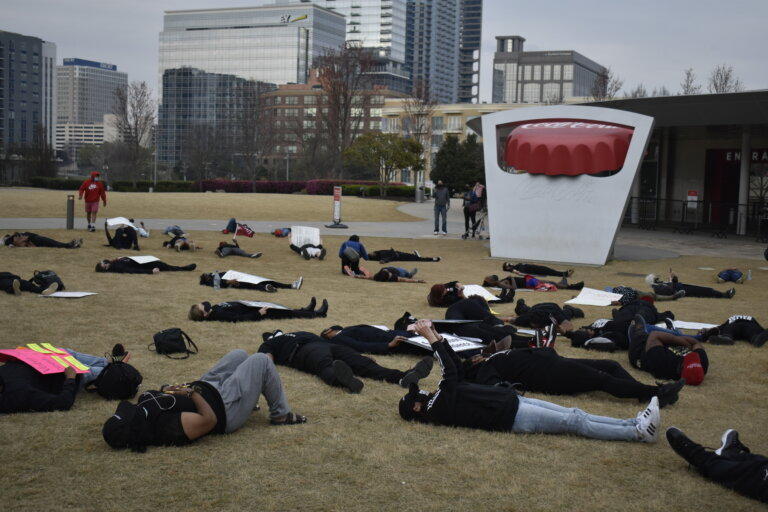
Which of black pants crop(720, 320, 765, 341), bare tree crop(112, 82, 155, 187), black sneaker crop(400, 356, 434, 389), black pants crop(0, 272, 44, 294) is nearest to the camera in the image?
black sneaker crop(400, 356, 434, 389)

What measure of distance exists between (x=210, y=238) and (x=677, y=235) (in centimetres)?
1991

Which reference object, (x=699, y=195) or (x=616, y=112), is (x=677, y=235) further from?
(x=616, y=112)

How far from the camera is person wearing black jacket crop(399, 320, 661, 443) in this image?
6.01 m

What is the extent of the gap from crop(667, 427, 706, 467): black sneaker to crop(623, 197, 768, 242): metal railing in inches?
1099

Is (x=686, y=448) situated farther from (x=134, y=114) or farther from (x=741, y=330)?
(x=134, y=114)

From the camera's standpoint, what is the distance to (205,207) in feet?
117

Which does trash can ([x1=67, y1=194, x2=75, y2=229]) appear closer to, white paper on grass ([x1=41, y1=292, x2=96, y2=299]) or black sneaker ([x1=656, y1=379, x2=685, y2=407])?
white paper on grass ([x1=41, y1=292, x2=96, y2=299])

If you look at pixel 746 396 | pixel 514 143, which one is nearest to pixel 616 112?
pixel 514 143

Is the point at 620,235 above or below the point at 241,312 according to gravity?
above

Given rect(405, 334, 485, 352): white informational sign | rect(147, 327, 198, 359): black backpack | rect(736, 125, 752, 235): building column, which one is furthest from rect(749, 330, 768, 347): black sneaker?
rect(736, 125, 752, 235): building column

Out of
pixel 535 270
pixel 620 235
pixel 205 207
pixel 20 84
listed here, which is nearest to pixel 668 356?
pixel 535 270

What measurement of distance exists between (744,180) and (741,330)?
25.0m

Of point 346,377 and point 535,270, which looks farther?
point 535,270

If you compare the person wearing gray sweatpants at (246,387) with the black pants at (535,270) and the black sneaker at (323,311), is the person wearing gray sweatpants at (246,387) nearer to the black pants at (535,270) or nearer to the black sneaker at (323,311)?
the black sneaker at (323,311)
